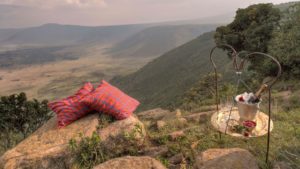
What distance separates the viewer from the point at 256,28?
19203mm

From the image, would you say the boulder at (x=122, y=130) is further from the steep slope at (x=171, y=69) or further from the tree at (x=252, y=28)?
the steep slope at (x=171, y=69)

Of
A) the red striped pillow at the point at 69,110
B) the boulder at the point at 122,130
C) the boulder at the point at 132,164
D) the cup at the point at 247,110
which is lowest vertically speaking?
the boulder at the point at 122,130

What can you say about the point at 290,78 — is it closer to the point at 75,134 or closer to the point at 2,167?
the point at 75,134

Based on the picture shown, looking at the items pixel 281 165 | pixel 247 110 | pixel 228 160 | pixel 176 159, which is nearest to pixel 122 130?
pixel 176 159

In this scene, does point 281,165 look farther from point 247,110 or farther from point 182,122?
point 182,122

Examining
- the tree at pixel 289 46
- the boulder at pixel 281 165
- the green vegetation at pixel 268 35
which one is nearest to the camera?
the boulder at pixel 281 165

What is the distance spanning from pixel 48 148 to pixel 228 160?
Result: 12.7 ft

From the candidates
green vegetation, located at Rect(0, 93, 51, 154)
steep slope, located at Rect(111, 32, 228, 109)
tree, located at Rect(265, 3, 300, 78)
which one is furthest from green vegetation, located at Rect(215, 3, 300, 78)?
steep slope, located at Rect(111, 32, 228, 109)

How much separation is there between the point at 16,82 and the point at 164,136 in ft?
616

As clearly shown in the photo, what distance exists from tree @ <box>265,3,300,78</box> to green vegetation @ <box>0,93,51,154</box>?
763 inches

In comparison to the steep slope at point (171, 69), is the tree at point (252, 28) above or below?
above

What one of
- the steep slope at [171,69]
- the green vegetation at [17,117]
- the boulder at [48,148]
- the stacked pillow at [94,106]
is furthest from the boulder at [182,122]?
the steep slope at [171,69]

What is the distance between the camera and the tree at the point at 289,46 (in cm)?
1446

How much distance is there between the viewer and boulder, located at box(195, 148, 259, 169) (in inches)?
153
